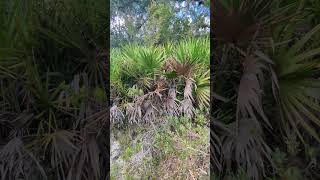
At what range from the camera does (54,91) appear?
1.97 meters

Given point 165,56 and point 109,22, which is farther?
point 165,56

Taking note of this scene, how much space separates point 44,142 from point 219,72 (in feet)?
3.18

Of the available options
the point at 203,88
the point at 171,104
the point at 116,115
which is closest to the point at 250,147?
the point at 203,88

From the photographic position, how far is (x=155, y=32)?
226 cm

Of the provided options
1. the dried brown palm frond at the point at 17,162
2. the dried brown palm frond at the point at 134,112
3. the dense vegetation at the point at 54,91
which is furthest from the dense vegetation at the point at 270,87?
the dried brown palm frond at the point at 17,162

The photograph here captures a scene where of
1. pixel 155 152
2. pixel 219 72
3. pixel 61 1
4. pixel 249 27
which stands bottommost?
pixel 155 152

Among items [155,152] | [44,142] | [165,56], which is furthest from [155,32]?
[44,142]

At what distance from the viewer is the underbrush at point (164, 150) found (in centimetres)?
222

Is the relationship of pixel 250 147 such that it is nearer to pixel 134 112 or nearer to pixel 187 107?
pixel 187 107

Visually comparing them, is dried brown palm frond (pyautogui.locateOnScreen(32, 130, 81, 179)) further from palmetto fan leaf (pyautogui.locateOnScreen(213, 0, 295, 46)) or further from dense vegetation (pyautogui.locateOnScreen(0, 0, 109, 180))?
palmetto fan leaf (pyautogui.locateOnScreen(213, 0, 295, 46))

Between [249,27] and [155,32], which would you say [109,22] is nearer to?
[155,32]

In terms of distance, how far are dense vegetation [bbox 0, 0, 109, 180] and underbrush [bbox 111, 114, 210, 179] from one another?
251mm

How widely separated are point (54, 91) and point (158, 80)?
597 millimetres

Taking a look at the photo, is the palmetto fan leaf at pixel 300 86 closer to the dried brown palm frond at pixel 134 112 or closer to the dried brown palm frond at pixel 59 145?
the dried brown palm frond at pixel 134 112
